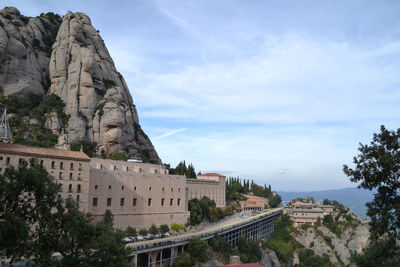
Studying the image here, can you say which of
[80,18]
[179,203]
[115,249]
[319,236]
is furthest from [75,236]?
[80,18]

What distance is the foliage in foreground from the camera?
23062mm

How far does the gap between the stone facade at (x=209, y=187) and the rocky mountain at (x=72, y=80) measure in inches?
686

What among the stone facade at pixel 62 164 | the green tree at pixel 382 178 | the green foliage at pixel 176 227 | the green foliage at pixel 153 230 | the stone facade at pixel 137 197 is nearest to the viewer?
the green tree at pixel 382 178

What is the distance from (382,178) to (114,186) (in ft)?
143

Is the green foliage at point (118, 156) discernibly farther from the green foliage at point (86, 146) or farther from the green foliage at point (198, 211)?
the green foliage at point (198, 211)

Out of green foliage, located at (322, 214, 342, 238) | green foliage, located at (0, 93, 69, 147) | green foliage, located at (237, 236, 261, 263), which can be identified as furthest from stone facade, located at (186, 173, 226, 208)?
green foliage, located at (0, 93, 69, 147)

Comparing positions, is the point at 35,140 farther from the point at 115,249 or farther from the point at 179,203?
the point at 115,249

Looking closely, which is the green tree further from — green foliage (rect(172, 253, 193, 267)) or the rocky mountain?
the rocky mountain

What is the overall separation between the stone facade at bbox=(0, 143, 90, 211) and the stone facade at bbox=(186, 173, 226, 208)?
37683 mm

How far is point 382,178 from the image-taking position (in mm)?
22359

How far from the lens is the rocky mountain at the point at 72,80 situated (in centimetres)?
8675

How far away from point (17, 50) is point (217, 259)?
71.8 meters

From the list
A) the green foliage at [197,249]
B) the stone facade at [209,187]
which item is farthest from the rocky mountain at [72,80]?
the green foliage at [197,249]

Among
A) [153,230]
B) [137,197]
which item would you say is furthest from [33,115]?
[153,230]
